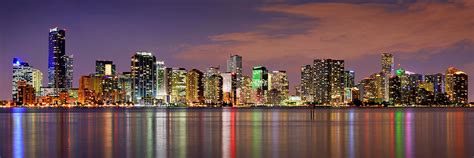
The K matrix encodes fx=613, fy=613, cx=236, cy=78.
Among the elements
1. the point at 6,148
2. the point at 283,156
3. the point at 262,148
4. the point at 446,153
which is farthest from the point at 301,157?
the point at 6,148

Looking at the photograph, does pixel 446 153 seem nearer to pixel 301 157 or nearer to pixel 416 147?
pixel 416 147

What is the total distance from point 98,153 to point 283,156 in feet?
39.1

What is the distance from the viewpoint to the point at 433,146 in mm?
44469

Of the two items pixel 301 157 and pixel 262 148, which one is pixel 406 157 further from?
pixel 262 148

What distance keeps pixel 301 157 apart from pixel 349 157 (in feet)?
9.36

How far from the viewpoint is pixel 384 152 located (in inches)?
1550

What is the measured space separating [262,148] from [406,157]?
10146 millimetres

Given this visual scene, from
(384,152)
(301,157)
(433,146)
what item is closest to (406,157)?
(384,152)

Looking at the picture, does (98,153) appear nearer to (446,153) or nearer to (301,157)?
(301,157)

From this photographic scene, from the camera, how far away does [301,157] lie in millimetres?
36625

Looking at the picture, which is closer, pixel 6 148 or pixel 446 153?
pixel 446 153

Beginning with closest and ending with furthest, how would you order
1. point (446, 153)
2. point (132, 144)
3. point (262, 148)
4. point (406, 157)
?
1. point (406, 157)
2. point (446, 153)
3. point (262, 148)
4. point (132, 144)

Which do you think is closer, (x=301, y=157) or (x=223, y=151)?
(x=301, y=157)

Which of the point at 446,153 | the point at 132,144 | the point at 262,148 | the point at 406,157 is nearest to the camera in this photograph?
the point at 406,157
